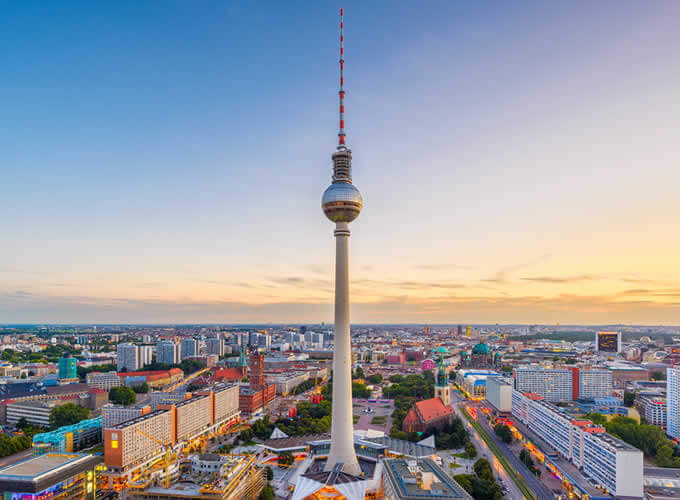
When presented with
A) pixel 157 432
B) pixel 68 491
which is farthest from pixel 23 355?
pixel 68 491

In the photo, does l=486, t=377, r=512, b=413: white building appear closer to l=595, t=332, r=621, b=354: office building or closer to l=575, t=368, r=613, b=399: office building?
l=575, t=368, r=613, b=399: office building

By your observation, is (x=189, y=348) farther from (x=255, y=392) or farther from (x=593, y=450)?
(x=593, y=450)

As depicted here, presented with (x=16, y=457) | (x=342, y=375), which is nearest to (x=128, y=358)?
(x=16, y=457)

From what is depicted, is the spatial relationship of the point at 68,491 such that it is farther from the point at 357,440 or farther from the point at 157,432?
the point at 357,440

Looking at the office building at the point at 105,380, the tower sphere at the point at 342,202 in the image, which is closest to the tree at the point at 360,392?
the office building at the point at 105,380

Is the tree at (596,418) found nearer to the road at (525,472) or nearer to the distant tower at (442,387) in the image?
the road at (525,472)

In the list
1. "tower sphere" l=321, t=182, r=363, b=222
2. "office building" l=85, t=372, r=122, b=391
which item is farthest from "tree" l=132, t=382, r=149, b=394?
"tower sphere" l=321, t=182, r=363, b=222
